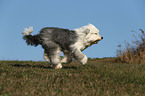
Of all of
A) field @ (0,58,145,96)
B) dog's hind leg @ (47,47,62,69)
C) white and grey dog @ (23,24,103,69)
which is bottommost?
field @ (0,58,145,96)

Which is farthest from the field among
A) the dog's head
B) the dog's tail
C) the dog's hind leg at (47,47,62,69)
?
the dog's tail

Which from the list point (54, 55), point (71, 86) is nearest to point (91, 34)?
point (54, 55)

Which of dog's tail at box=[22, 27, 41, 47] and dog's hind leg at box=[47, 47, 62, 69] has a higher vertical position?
dog's tail at box=[22, 27, 41, 47]

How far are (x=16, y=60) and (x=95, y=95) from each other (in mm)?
10903

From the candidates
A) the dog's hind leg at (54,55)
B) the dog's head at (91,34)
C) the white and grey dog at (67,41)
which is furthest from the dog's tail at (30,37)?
the dog's head at (91,34)

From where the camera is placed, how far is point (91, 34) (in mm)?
8516

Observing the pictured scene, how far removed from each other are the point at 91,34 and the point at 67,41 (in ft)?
3.88

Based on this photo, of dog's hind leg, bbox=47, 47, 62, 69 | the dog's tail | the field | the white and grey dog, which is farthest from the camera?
the dog's tail

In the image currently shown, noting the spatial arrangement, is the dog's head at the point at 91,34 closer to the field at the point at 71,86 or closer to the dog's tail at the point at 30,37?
the field at the point at 71,86

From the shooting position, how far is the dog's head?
27.4 feet

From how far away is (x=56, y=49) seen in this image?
27.4 ft

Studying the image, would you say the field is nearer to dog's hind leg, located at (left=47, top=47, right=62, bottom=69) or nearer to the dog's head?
dog's hind leg, located at (left=47, top=47, right=62, bottom=69)

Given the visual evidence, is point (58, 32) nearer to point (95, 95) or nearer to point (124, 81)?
point (124, 81)

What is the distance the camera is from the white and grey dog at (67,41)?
823 cm
